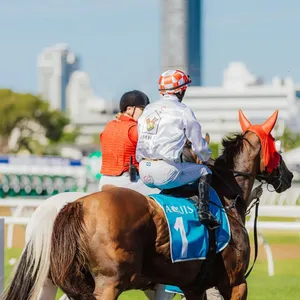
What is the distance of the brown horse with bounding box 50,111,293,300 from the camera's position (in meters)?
6.30

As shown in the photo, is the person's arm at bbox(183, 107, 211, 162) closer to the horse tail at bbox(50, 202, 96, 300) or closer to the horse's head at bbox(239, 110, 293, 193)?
the horse's head at bbox(239, 110, 293, 193)

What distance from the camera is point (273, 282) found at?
11.7m

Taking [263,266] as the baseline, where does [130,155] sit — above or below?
above

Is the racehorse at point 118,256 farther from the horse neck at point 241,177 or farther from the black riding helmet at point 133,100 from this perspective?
the black riding helmet at point 133,100

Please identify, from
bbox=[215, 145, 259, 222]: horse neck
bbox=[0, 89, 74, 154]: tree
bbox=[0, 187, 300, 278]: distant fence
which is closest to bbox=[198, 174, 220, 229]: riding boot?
bbox=[215, 145, 259, 222]: horse neck

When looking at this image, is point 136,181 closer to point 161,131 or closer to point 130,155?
point 130,155

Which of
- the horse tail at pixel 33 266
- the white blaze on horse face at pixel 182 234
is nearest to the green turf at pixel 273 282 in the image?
the white blaze on horse face at pixel 182 234

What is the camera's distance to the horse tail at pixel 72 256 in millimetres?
6305

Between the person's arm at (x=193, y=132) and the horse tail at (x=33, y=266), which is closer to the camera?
the horse tail at (x=33, y=266)

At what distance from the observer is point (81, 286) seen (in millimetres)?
6352

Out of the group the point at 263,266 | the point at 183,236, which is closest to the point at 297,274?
the point at 263,266

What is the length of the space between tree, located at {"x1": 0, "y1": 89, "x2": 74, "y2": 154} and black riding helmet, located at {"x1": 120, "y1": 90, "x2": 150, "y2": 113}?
A: 98.2 m

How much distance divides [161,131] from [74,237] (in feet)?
3.54

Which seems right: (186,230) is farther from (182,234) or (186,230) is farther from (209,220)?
(209,220)
